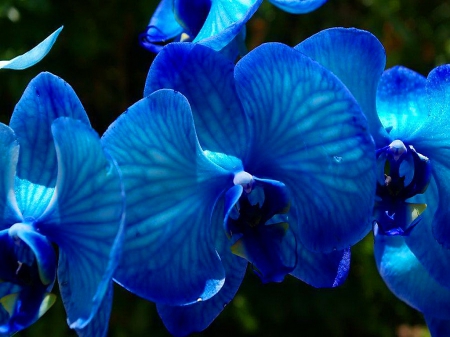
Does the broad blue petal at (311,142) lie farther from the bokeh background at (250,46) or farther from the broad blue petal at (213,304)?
the bokeh background at (250,46)

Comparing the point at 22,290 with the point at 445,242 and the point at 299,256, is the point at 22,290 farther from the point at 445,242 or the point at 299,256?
the point at 445,242

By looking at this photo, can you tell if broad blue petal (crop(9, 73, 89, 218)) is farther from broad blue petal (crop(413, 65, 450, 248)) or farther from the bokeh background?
the bokeh background

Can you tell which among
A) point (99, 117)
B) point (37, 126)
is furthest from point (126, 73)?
point (37, 126)

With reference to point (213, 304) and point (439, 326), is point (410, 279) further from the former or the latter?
point (213, 304)

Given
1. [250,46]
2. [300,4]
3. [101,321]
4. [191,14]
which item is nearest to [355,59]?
[300,4]

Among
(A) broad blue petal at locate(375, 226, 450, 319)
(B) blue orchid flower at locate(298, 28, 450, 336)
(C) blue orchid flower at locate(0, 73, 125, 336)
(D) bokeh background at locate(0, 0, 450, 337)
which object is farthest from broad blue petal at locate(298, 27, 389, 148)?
(D) bokeh background at locate(0, 0, 450, 337)

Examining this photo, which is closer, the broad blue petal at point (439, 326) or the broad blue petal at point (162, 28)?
the broad blue petal at point (439, 326)

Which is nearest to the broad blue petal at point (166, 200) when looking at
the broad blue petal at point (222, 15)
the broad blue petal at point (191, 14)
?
the broad blue petal at point (222, 15)
